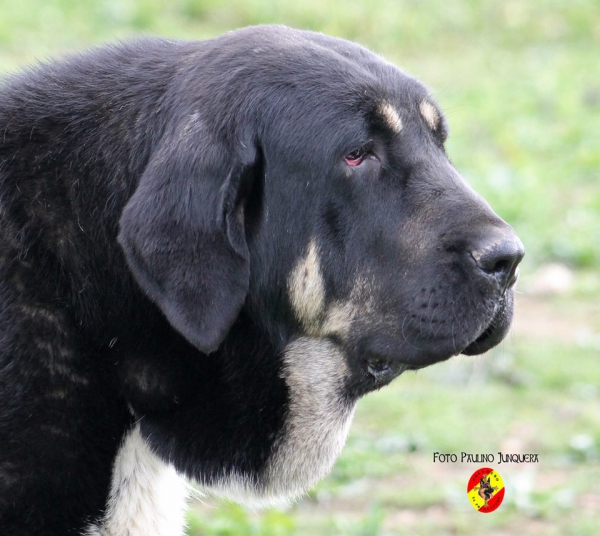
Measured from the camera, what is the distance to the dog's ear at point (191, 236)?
3135 mm

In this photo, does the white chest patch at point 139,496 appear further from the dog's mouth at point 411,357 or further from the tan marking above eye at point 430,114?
Answer: the tan marking above eye at point 430,114

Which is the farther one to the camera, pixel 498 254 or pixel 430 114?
pixel 430 114

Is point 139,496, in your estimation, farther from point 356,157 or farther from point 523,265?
point 523,265

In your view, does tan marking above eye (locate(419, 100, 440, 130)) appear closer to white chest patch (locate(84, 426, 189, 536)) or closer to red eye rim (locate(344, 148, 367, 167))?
red eye rim (locate(344, 148, 367, 167))

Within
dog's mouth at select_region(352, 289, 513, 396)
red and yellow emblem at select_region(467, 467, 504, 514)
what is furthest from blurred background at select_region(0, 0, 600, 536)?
dog's mouth at select_region(352, 289, 513, 396)

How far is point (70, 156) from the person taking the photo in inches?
132

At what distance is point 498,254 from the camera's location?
3281 millimetres

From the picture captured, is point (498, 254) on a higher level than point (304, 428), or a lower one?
higher

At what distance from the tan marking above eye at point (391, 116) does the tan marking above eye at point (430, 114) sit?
172mm

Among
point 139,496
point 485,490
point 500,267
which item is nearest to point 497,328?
point 500,267

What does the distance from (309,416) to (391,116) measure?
1.10 m

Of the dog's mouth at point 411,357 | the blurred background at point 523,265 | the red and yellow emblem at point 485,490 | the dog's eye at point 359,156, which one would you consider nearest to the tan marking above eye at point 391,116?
the dog's eye at point 359,156

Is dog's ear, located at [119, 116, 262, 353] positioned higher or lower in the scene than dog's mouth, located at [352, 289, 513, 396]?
higher

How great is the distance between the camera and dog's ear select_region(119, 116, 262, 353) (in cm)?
313
